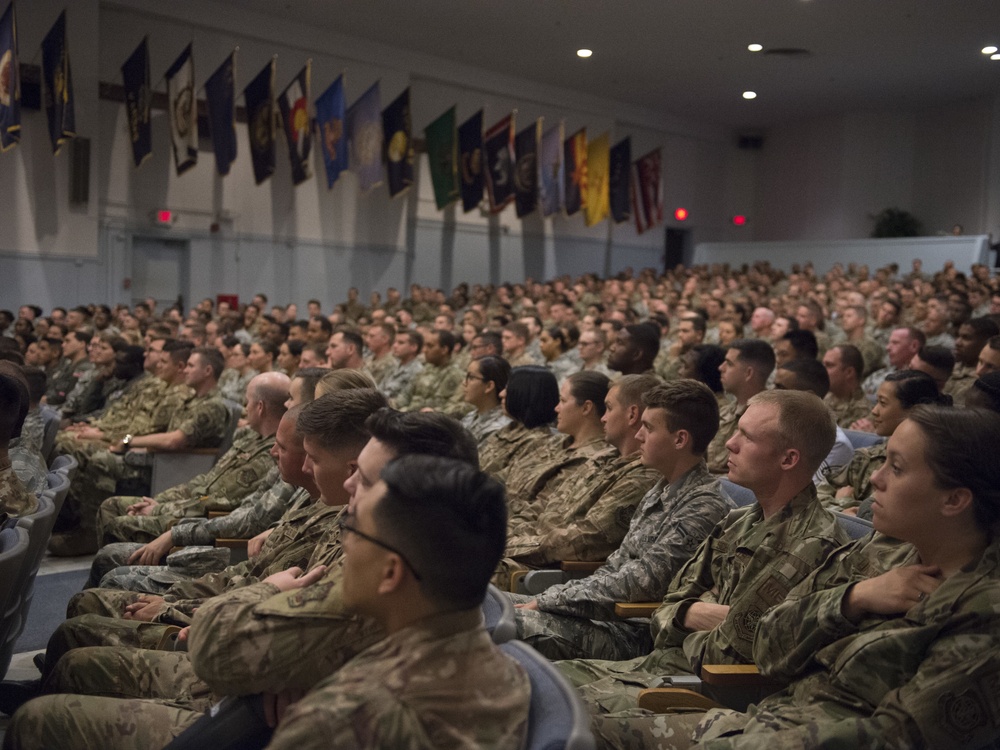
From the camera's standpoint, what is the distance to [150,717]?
2.14 m

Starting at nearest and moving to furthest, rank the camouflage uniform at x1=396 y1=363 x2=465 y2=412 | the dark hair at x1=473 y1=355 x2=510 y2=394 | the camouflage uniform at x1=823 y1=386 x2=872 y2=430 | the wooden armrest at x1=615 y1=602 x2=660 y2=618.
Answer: the wooden armrest at x1=615 y1=602 x2=660 y2=618, the dark hair at x1=473 y1=355 x2=510 y2=394, the camouflage uniform at x1=823 y1=386 x2=872 y2=430, the camouflage uniform at x1=396 y1=363 x2=465 y2=412

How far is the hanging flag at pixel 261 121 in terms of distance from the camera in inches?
655

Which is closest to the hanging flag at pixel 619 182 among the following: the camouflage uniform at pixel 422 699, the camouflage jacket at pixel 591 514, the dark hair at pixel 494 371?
the dark hair at pixel 494 371

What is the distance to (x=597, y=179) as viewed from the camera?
22.2 metres

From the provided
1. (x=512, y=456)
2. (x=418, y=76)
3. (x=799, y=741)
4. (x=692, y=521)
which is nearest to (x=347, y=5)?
(x=418, y=76)

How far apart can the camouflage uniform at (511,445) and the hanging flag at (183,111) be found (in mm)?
12483

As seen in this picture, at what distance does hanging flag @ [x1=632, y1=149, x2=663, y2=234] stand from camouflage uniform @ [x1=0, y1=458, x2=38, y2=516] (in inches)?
848

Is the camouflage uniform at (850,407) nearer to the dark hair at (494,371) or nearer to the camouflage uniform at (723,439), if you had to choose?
the camouflage uniform at (723,439)

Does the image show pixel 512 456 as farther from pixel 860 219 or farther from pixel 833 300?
pixel 860 219

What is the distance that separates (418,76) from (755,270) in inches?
318

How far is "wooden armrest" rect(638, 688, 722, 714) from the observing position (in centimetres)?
245

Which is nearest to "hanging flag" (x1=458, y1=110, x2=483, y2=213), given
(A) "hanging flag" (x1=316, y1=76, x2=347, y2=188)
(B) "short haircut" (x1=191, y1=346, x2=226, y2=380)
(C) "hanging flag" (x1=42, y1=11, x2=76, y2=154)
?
(A) "hanging flag" (x1=316, y1=76, x2=347, y2=188)

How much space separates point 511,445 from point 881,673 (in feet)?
9.87

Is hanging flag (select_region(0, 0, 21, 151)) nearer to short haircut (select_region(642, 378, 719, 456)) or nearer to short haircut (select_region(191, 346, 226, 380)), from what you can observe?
short haircut (select_region(191, 346, 226, 380))
